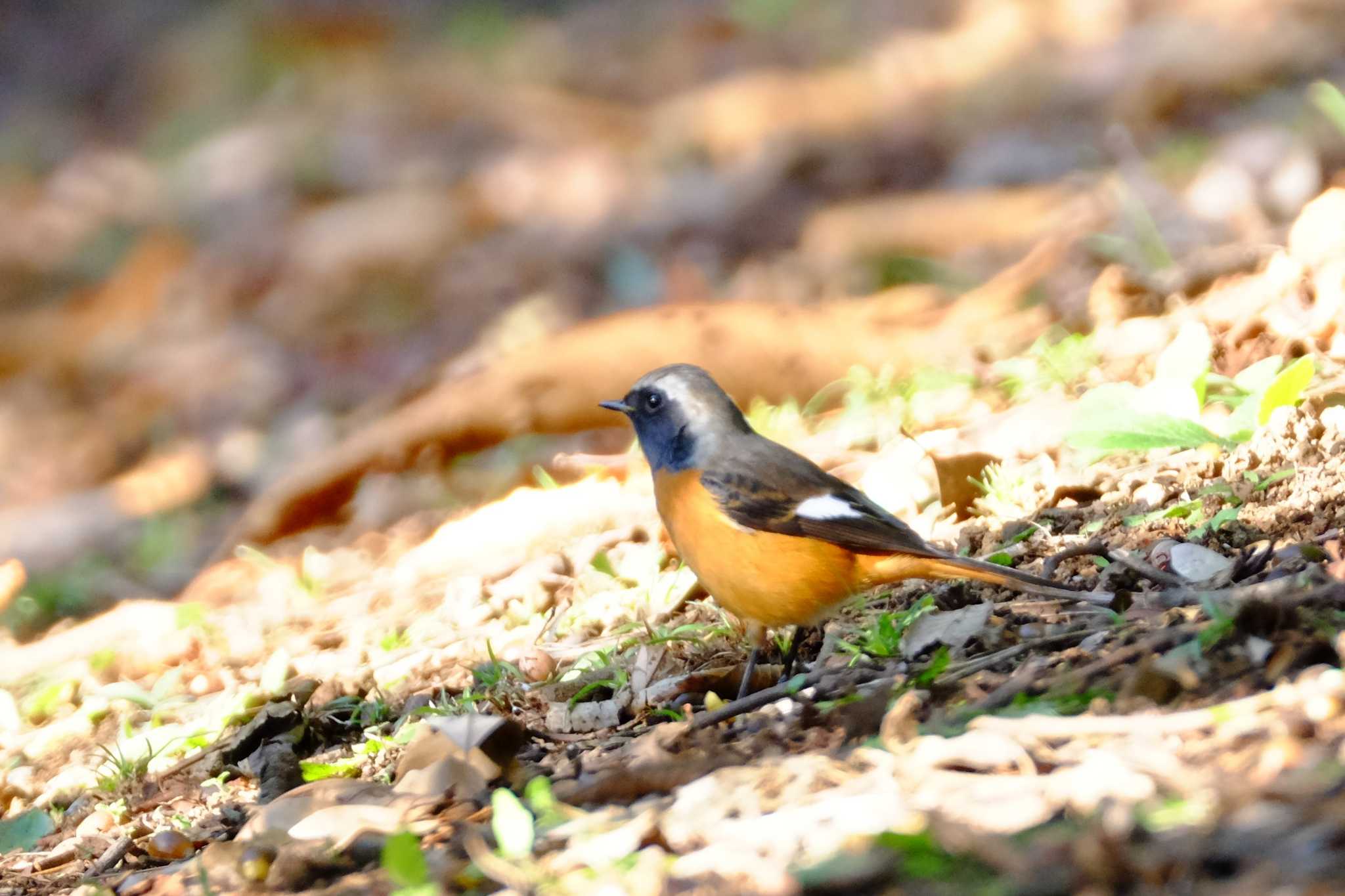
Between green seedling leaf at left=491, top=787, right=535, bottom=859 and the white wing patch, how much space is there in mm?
1553

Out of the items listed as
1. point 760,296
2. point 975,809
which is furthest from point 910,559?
point 760,296

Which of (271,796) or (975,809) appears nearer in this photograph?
(975,809)

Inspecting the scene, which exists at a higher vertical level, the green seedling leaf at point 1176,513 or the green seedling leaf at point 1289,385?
the green seedling leaf at point 1289,385

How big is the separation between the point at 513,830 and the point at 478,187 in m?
9.29

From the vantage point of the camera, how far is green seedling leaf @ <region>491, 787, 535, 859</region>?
216 cm

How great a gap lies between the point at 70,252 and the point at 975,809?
437 inches

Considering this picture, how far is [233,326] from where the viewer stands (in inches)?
392

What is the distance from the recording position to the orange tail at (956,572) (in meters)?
3.10

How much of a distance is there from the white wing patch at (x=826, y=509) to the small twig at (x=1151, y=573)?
740 mm

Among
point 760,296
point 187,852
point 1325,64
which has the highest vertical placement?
point 1325,64

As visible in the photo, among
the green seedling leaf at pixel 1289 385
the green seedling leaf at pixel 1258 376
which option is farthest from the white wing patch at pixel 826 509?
the green seedling leaf at pixel 1258 376

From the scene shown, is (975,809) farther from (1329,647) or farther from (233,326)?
(233,326)

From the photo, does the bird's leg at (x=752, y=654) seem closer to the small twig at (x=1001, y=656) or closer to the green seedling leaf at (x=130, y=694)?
the small twig at (x=1001, y=656)

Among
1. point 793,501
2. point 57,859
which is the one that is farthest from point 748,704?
point 57,859
